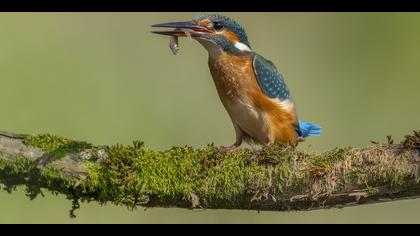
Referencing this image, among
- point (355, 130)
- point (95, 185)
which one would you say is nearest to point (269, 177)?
point (95, 185)

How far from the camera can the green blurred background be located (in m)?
5.39

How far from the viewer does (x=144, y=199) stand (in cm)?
323

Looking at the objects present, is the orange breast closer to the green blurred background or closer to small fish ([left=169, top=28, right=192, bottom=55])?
small fish ([left=169, top=28, right=192, bottom=55])

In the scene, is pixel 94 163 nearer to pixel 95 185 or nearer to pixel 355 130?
pixel 95 185

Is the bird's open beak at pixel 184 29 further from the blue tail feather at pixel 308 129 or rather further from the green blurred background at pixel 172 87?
the green blurred background at pixel 172 87

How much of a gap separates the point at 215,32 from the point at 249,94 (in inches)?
14.5

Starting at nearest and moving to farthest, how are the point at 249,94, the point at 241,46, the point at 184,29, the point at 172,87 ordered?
the point at 184,29 → the point at 249,94 → the point at 241,46 → the point at 172,87

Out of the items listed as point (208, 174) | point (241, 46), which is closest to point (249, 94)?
Result: point (241, 46)

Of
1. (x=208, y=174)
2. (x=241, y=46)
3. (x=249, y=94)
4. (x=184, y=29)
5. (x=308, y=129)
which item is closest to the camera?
(x=208, y=174)

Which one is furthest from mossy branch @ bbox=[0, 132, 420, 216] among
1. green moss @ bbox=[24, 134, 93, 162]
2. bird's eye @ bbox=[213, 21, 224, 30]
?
bird's eye @ bbox=[213, 21, 224, 30]

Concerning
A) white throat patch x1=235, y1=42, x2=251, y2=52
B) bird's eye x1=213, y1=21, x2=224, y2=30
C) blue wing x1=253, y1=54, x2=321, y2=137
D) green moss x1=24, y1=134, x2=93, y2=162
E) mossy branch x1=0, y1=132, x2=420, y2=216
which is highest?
bird's eye x1=213, y1=21, x2=224, y2=30

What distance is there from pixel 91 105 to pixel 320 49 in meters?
1.94

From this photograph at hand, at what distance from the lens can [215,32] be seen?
407cm

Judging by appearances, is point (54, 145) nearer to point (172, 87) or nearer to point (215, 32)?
point (215, 32)
